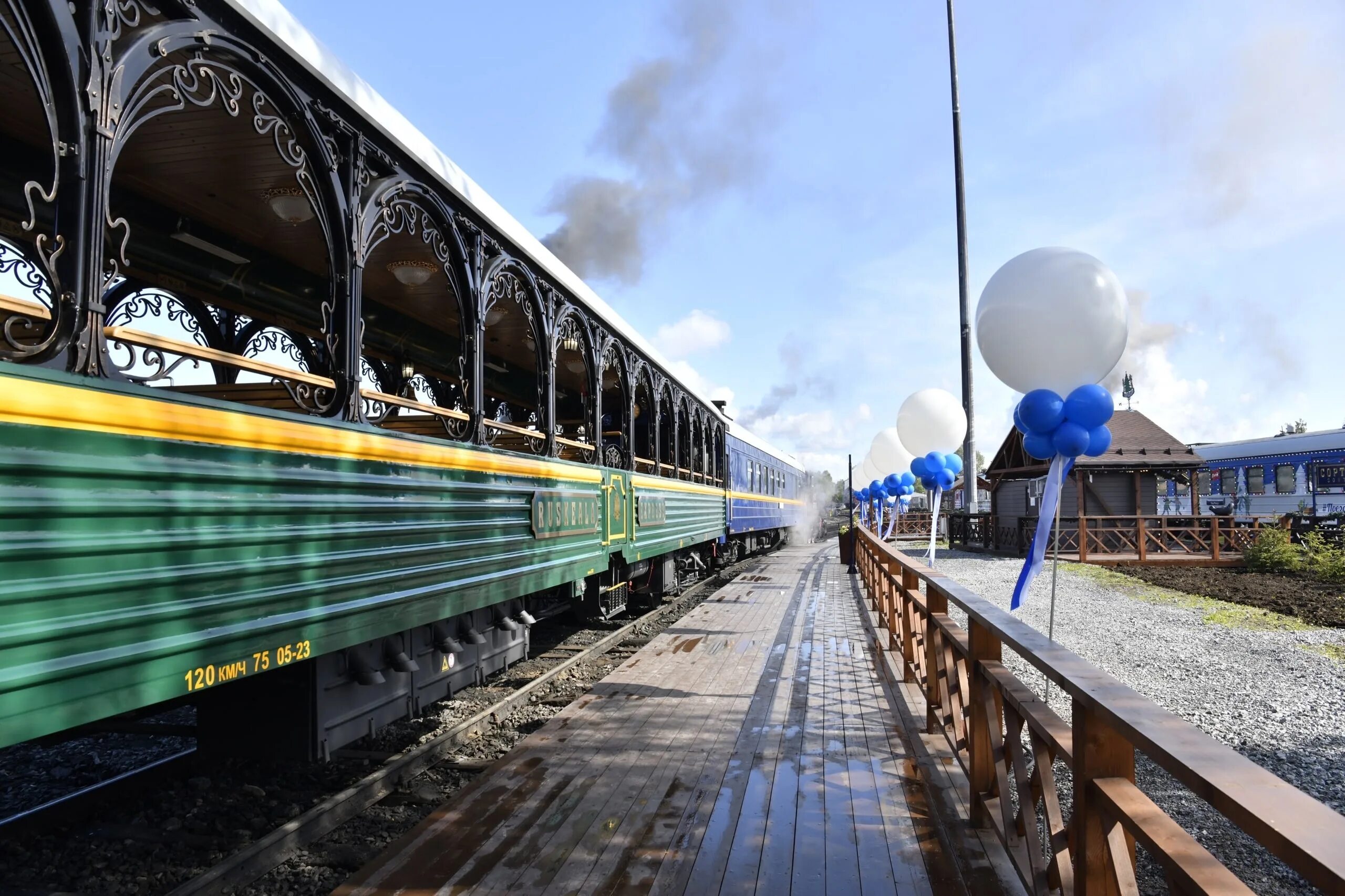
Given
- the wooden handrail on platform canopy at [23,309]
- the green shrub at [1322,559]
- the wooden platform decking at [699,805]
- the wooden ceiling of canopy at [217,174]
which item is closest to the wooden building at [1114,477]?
the green shrub at [1322,559]

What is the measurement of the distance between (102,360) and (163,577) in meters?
0.62

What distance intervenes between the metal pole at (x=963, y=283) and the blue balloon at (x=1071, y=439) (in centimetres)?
1074

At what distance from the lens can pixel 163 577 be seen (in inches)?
89.7

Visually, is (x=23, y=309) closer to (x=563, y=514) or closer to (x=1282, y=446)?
(x=563, y=514)

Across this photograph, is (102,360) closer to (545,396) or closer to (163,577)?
(163,577)

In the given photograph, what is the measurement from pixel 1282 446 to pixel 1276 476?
122 centimetres

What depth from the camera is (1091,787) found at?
6.33 ft

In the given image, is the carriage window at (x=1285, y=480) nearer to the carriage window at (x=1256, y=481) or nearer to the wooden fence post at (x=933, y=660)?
the carriage window at (x=1256, y=481)

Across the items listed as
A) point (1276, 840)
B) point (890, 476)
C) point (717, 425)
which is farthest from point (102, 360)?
point (890, 476)

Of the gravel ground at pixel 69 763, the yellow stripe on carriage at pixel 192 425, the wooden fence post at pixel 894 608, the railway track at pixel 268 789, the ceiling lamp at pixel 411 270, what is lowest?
the gravel ground at pixel 69 763

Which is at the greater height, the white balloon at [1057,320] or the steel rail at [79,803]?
the white balloon at [1057,320]

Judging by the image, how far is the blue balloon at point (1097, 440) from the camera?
4773 millimetres

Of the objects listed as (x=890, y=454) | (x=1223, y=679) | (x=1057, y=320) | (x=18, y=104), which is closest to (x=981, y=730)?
(x=1057, y=320)

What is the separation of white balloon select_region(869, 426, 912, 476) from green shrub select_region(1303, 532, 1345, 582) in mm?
6768
